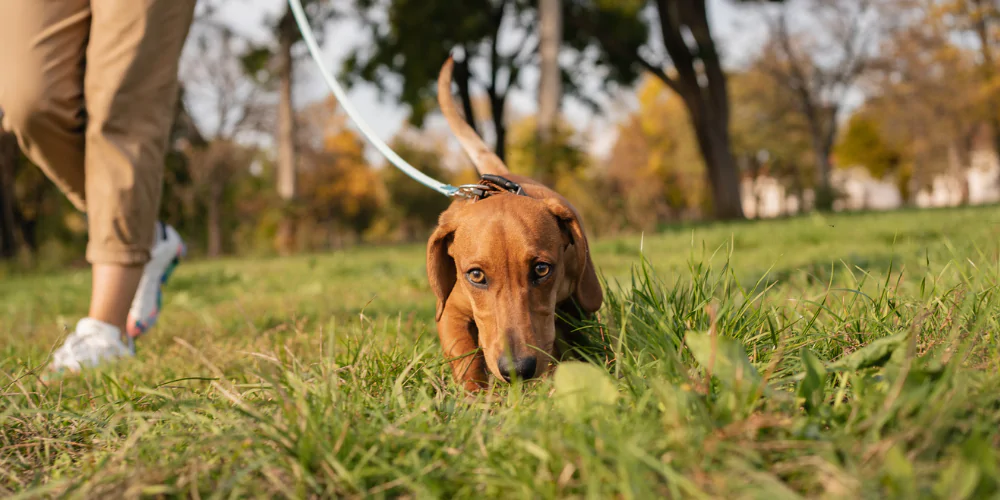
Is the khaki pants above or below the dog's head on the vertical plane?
above

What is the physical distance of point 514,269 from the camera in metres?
2.28

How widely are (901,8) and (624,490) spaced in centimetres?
3824

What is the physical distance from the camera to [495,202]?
246 cm

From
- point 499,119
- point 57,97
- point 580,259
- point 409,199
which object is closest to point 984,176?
point 409,199

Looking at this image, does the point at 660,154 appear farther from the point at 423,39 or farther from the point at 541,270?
the point at 541,270

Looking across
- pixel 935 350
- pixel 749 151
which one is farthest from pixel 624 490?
pixel 749 151

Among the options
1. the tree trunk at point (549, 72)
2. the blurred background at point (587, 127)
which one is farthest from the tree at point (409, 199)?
the tree trunk at point (549, 72)

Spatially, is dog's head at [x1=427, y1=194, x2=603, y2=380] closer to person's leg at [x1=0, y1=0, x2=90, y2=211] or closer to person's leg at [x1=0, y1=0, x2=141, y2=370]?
person's leg at [x1=0, y1=0, x2=141, y2=370]

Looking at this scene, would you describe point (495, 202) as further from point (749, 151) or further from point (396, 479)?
point (749, 151)

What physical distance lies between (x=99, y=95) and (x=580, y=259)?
2.44m

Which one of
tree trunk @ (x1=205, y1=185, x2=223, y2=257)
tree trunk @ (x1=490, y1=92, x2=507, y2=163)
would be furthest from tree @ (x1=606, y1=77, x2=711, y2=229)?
tree trunk @ (x1=205, y1=185, x2=223, y2=257)

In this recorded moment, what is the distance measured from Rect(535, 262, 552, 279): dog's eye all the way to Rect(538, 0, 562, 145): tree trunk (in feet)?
39.1

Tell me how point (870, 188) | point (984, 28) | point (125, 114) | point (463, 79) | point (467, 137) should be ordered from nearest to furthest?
point (125, 114) < point (467, 137) < point (463, 79) < point (984, 28) < point (870, 188)

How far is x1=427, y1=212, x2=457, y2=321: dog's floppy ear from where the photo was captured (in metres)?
2.51
